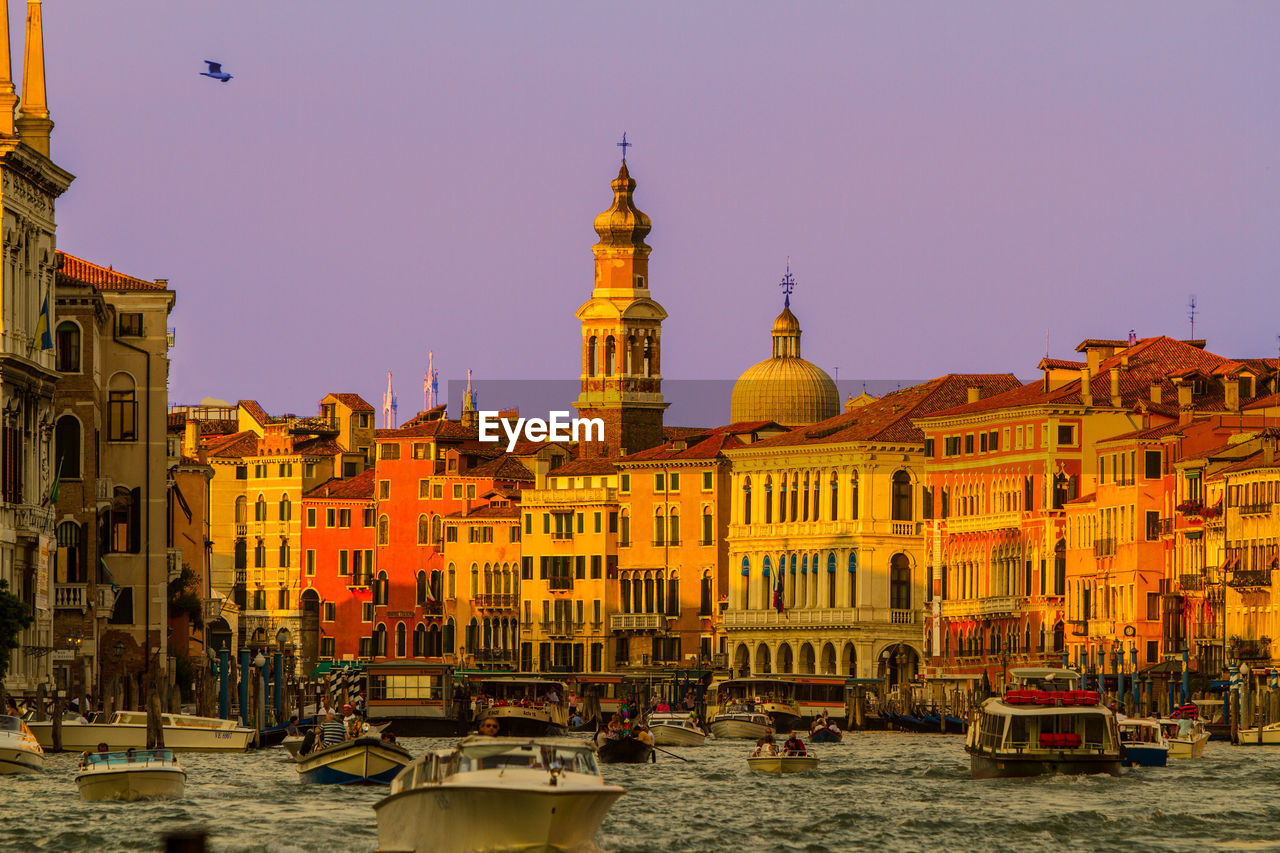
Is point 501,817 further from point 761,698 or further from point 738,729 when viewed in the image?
point 761,698

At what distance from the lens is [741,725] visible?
112688mm

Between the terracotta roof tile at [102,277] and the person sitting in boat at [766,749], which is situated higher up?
the terracotta roof tile at [102,277]

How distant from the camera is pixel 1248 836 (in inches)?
2346

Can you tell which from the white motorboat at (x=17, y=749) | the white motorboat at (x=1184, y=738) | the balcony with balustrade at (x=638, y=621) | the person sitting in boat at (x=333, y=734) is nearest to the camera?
the white motorboat at (x=17, y=749)

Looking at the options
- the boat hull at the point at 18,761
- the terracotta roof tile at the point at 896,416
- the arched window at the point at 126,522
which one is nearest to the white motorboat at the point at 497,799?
the boat hull at the point at 18,761

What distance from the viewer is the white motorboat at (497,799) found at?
46375mm

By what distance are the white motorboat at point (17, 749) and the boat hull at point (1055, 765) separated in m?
19.0

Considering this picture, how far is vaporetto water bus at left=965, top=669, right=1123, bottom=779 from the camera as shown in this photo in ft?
244

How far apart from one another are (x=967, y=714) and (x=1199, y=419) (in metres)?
13.0

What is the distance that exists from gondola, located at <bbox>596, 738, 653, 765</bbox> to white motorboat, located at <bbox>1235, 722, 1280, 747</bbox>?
1667 centimetres

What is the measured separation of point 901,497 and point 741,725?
32308 mm

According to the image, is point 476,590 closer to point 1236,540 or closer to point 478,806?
point 1236,540

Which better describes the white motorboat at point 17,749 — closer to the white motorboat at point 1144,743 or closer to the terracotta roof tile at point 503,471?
the white motorboat at point 1144,743

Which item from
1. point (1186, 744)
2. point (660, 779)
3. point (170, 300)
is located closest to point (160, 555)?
point (170, 300)
